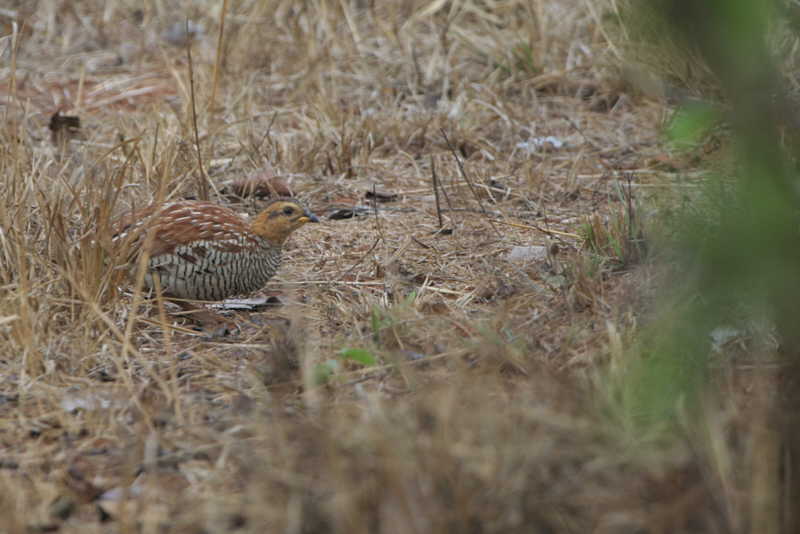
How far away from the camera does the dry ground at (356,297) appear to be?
2.31 metres

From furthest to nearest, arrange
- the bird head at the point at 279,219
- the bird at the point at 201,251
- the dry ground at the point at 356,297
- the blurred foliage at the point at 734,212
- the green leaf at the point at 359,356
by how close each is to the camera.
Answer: the bird head at the point at 279,219
the bird at the point at 201,251
the green leaf at the point at 359,356
the dry ground at the point at 356,297
the blurred foliage at the point at 734,212

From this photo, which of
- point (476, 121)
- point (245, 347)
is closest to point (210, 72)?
point (476, 121)

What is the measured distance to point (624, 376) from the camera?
2781 millimetres

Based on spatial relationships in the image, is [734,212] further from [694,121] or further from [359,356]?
[359,356]

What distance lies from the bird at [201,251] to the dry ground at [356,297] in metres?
0.14

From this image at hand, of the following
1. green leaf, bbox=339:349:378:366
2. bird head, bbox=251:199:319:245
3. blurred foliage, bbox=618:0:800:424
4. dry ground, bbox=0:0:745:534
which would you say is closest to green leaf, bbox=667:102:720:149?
blurred foliage, bbox=618:0:800:424

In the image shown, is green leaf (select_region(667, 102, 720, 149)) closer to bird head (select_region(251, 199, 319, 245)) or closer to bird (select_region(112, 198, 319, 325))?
bird (select_region(112, 198, 319, 325))

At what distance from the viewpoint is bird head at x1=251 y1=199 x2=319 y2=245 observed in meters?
4.73

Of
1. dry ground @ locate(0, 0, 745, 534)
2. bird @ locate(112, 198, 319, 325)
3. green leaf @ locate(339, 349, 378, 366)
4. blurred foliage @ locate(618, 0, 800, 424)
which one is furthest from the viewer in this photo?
bird @ locate(112, 198, 319, 325)

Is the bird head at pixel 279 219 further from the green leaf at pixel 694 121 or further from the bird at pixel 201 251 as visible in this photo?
the green leaf at pixel 694 121

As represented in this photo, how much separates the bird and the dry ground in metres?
0.14

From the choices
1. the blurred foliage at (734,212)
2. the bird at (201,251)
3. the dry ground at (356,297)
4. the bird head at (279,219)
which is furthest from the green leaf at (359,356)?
the bird head at (279,219)

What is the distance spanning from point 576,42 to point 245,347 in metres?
5.32

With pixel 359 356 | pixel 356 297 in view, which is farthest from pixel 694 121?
pixel 356 297
